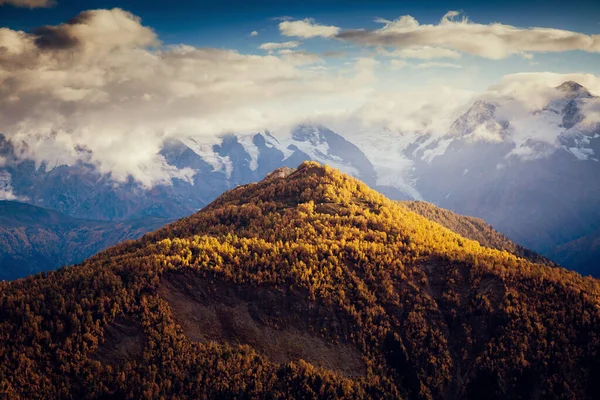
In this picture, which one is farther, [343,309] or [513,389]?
[343,309]

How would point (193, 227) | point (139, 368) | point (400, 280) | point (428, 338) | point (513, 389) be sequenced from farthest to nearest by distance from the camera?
1. point (193, 227)
2. point (400, 280)
3. point (428, 338)
4. point (513, 389)
5. point (139, 368)

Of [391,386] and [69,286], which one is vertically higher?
[69,286]

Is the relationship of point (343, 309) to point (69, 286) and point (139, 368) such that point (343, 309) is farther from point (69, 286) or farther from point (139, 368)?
point (69, 286)

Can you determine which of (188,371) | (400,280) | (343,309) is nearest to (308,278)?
(343,309)

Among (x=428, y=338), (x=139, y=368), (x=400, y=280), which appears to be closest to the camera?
(x=139, y=368)

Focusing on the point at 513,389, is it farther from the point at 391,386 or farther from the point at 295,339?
the point at 295,339

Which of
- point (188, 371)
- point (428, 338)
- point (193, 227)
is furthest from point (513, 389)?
point (193, 227)
